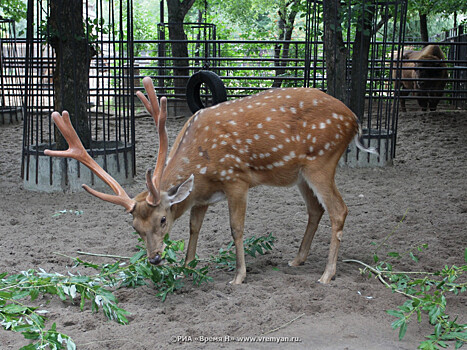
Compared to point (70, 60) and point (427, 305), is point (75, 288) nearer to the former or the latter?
point (427, 305)

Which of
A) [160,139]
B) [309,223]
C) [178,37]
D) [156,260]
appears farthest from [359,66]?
[178,37]

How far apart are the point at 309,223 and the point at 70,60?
3.69 meters

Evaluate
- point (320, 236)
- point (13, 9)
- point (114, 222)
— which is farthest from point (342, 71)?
point (13, 9)

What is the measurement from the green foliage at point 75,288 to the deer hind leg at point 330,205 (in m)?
0.71

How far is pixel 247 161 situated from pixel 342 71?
13.9 ft

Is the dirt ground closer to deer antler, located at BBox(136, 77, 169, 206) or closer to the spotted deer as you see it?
the spotted deer

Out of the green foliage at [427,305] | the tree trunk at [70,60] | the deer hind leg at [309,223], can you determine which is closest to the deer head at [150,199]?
the deer hind leg at [309,223]

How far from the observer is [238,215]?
155 inches

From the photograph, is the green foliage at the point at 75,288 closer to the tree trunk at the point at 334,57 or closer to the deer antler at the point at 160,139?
the deer antler at the point at 160,139

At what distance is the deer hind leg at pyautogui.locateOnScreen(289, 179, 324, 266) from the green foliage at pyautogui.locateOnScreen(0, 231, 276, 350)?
524 mm

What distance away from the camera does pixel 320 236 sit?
16.4ft

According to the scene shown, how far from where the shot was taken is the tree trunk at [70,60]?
6375 millimetres

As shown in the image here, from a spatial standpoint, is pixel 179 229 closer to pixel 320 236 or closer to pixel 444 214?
pixel 320 236

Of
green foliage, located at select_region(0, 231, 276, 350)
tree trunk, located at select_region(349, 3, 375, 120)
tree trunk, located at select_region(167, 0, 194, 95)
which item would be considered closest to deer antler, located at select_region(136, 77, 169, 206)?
green foliage, located at select_region(0, 231, 276, 350)
